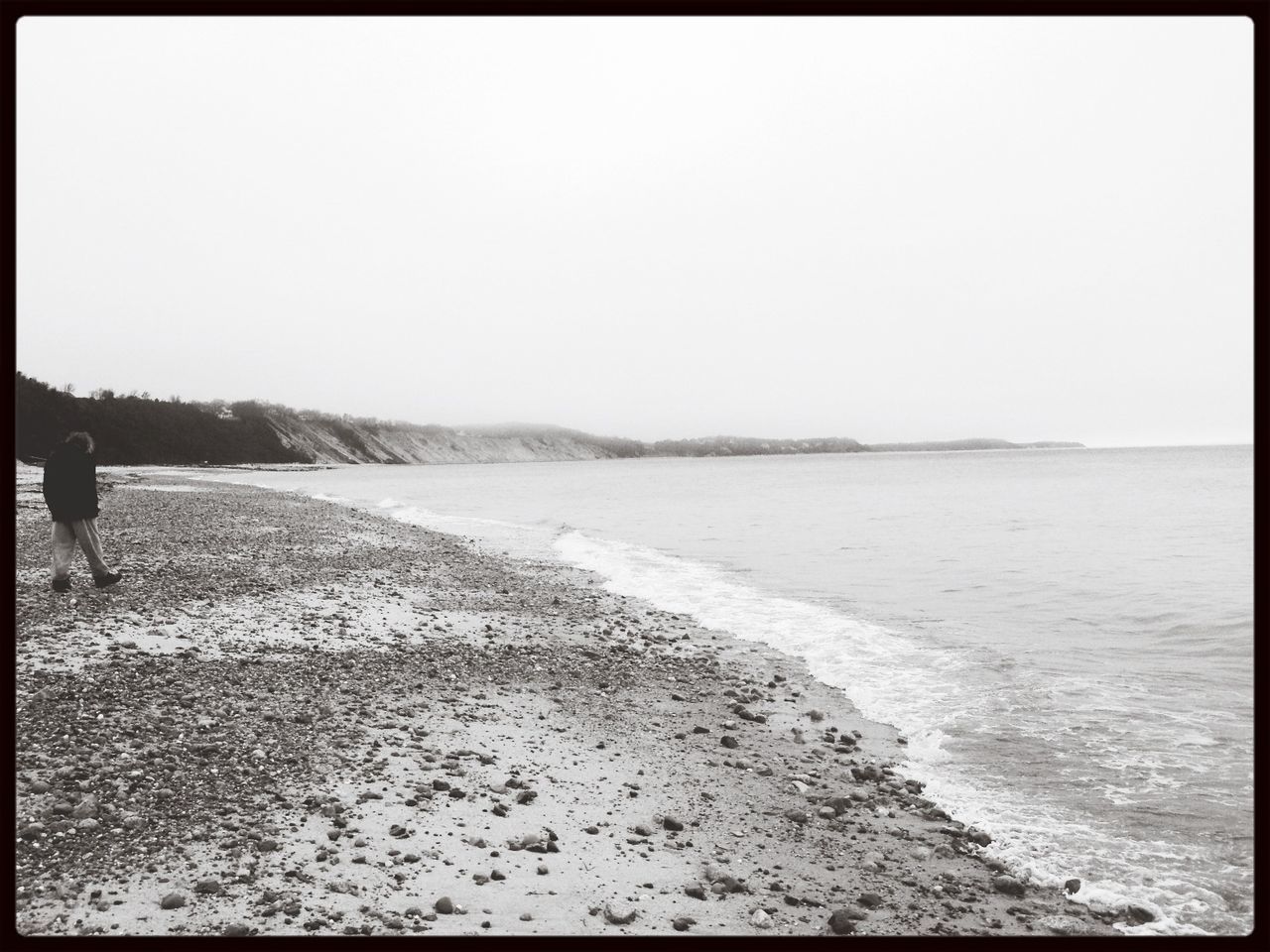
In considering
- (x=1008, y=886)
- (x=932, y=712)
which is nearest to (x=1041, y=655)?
(x=932, y=712)

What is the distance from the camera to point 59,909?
13.5 feet

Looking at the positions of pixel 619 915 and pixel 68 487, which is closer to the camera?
pixel 619 915

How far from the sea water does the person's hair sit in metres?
10.7

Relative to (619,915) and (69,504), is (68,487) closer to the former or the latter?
(69,504)

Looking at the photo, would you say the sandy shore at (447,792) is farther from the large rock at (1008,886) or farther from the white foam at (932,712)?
the white foam at (932,712)

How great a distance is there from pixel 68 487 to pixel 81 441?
101 centimetres

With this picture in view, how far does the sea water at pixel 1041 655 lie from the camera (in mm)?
6230

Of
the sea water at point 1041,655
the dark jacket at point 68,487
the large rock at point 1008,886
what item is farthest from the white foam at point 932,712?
the dark jacket at point 68,487

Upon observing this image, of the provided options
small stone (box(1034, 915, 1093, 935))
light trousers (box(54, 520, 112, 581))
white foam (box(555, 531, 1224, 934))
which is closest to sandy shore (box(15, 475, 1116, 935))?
small stone (box(1034, 915, 1093, 935))

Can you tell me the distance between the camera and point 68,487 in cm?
1159
